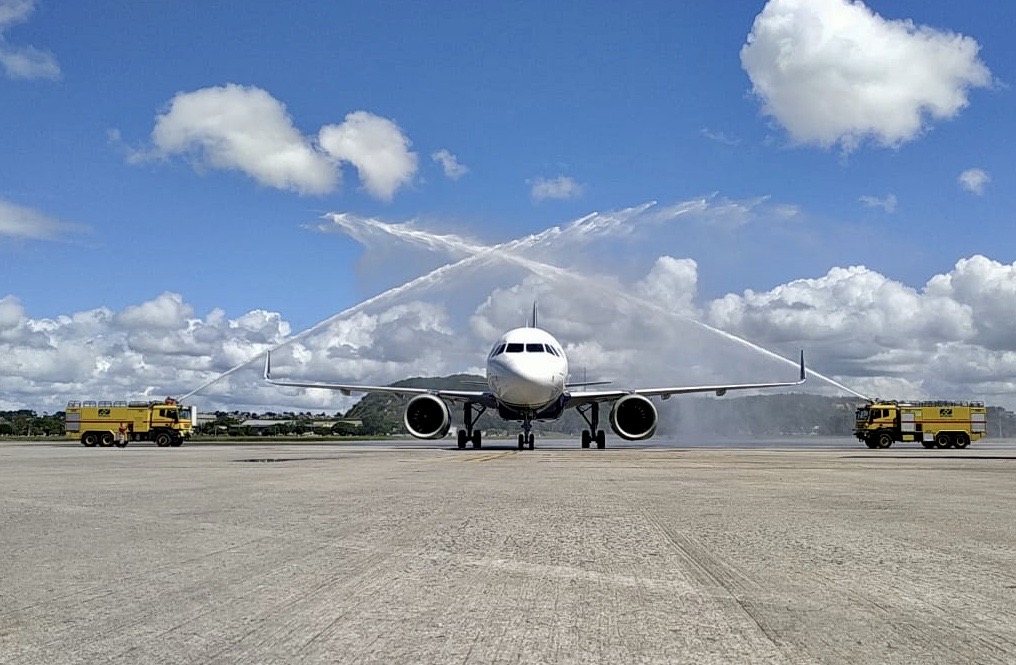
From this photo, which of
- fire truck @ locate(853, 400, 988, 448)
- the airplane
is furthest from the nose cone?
fire truck @ locate(853, 400, 988, 448)

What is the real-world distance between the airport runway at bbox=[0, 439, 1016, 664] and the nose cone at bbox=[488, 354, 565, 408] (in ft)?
68.2

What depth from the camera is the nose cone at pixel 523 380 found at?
3472 centimetres

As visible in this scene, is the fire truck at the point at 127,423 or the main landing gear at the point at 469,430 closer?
the main landing gear at the point at 469,430

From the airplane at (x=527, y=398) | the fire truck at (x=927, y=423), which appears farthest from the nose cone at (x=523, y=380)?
the fire truck at (x=927, y=423)

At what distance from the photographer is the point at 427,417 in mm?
38312

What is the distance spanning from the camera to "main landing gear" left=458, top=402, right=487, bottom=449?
1547 inches

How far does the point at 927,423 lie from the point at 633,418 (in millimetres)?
17658

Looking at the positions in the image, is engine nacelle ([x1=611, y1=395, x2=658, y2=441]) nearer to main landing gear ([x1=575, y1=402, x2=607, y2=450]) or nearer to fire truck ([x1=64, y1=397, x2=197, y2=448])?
main landing gear ([x1=575, y1=402, x2=607, y2=450])

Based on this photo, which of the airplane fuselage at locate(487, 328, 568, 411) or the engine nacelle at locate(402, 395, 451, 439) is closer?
the airplane fuselage at locate(487, 328, 568, 411)

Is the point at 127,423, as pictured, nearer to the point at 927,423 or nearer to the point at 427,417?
the point at 427,417

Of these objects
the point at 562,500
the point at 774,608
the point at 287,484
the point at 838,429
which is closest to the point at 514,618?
the point at 774,608

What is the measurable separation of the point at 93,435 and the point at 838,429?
77494 millimetres

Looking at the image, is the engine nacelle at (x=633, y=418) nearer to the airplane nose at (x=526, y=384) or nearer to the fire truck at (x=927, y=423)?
the airplane nose at (x=526, y=384)

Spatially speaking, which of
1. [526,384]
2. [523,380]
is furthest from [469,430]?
[523,380]
